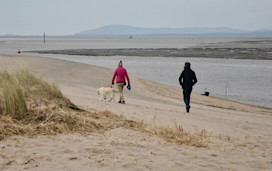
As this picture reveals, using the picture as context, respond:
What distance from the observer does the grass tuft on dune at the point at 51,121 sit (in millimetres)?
6656

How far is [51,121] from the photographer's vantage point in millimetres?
7195

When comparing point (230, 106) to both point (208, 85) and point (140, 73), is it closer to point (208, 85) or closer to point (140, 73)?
point (208, 85)

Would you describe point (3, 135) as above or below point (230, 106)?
above

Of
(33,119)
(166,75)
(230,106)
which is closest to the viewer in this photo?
(33,119)

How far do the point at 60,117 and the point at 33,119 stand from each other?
0.57 meters

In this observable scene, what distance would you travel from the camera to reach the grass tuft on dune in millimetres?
6656

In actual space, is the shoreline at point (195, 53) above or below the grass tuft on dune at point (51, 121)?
above

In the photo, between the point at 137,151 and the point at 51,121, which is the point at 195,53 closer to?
the point at 51,121

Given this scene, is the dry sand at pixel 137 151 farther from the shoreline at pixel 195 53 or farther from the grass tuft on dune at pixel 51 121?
the shoreline at pixel 195 53

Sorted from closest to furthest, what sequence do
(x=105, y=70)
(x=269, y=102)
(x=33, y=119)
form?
(x=33, y=119), (x=269, y=102), (x=105, y=70)

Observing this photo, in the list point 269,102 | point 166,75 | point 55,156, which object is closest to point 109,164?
point 55,156

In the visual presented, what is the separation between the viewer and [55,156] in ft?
17.0

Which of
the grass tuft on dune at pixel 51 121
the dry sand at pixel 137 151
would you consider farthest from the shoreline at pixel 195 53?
the grass tuft on dune at pixel 51 121

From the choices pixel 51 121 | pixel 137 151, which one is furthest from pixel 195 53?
pixel 137 151
